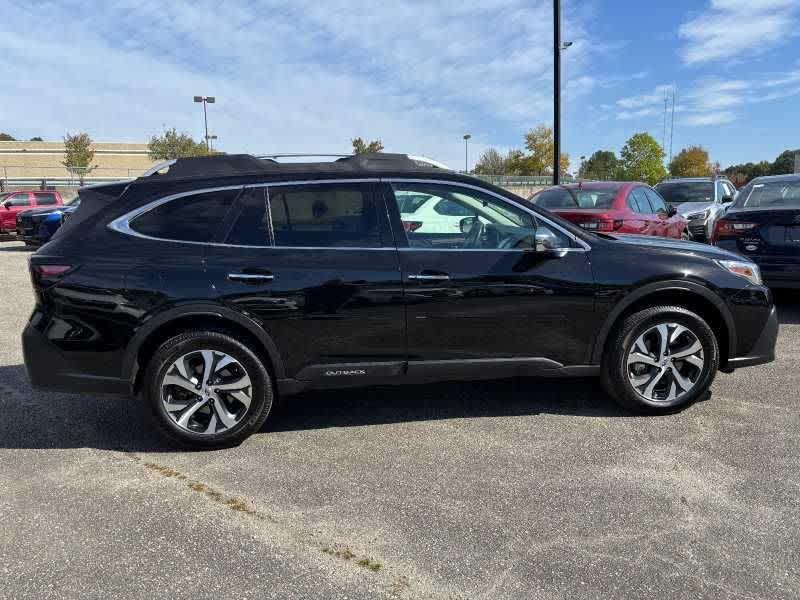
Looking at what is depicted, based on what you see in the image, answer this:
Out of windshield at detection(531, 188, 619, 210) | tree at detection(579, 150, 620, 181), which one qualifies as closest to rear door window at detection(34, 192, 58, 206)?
windshield at detection(531, 188, 619, 210)

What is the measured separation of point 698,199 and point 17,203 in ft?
70.2

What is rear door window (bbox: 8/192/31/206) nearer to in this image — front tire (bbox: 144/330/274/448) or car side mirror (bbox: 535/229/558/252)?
front tire (bbox: 144/330/274/448)

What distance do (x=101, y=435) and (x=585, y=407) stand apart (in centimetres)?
336

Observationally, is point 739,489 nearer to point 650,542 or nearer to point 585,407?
point 650,542

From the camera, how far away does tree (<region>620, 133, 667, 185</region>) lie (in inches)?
2111

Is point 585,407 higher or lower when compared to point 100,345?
lower

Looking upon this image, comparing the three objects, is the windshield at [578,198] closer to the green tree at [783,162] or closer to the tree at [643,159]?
the tree at [643,159]

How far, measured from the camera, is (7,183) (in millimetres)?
39188

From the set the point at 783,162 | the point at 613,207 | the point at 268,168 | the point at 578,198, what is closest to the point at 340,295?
the point at 268,168

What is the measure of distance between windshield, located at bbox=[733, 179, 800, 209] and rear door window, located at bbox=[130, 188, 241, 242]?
20.5 ft

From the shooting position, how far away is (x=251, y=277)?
373cm

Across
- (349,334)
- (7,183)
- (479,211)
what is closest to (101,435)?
(349,334)

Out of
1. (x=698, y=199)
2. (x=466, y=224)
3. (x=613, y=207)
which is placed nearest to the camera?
(x=466, y=224)

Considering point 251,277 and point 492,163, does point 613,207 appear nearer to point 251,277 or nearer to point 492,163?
point 251,277
